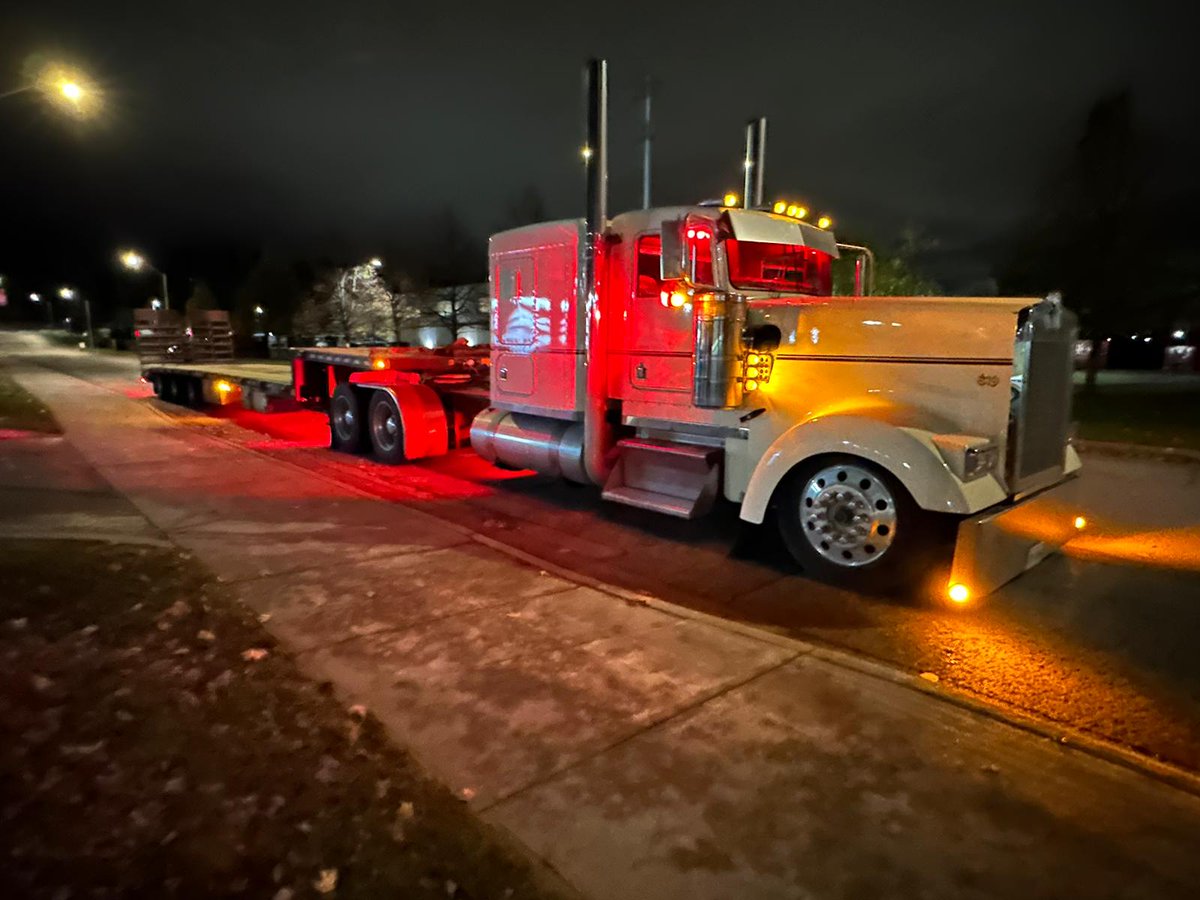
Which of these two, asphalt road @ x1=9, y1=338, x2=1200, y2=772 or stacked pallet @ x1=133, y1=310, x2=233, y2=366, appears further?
stacked pallet @ x1=133, y1=310, x2=233, y2=366

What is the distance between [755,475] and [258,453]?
815cm

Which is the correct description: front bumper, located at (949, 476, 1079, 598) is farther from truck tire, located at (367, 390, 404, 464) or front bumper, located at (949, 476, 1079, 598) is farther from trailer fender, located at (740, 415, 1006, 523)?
truck tire, located at (367, 390, 404, 464)

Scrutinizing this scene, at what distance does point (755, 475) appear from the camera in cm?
588

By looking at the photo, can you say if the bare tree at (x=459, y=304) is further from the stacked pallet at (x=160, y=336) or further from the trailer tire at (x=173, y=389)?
the trailer tire at (x=173, y=389)

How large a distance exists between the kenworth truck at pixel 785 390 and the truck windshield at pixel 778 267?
0.06ft

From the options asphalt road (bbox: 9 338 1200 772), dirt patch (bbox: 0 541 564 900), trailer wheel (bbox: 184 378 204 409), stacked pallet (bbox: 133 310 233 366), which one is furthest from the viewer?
stacked pallet (bbox: 133 310 233 366)

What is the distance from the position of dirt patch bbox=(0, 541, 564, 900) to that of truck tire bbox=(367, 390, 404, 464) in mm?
5912

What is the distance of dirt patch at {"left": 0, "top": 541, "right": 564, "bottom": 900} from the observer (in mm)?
2508

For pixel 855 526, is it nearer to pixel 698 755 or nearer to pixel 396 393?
pixel 698 755

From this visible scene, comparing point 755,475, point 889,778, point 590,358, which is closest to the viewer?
point 889,778

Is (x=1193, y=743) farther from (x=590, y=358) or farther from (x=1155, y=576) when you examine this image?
(x=590, y=358)

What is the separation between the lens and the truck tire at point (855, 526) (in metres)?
5.20

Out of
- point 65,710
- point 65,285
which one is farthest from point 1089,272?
point 65,285

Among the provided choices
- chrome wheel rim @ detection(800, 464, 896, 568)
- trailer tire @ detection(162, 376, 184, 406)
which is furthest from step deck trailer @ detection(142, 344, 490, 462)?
trailer tire @ detection(162, 376, 184, 406)
